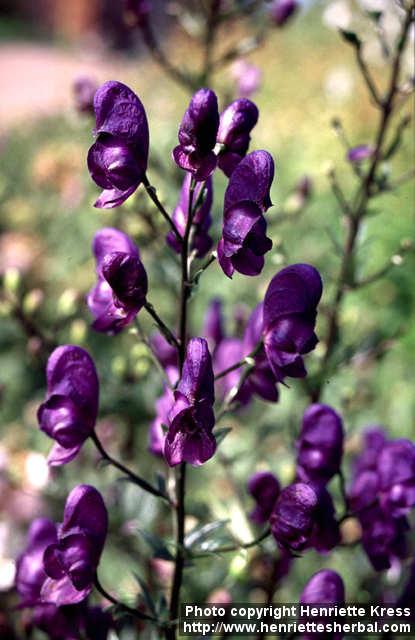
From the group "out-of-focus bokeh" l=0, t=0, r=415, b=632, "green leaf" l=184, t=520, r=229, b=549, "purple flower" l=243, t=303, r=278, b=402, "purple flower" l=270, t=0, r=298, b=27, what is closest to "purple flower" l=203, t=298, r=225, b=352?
"out-of-focus bokeh" l=0, t=0, r=415, b=632

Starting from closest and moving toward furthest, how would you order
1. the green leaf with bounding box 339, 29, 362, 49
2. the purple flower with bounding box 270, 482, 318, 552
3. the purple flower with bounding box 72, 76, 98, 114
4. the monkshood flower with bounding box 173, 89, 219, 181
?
the monkshood flower with bounding box 173, 89, 219, 181
the purple flower with bounding box 270, 482, 318, 552
the green leaf with bounding box 339, 29, 362, 49
the purple flower with bounding box 72, 76, 98, 114

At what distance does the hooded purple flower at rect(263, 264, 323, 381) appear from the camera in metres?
0.88

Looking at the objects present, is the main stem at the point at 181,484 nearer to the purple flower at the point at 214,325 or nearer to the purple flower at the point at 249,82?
the purple flower at the point at 214,325

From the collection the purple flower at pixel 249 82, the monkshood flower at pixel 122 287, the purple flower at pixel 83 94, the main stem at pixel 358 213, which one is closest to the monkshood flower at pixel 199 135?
the monkshood flower at pixel 122 287

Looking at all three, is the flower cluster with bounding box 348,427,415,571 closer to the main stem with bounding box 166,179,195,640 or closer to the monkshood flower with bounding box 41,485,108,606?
the main stem with bounding box 166,179,195,640

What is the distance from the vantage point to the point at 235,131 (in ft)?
2.94

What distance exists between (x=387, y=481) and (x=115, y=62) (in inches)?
544

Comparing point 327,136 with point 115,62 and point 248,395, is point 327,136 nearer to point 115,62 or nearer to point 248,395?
point 248,395

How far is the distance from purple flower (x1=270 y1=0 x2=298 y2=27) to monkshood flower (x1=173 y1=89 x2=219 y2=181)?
1200mm

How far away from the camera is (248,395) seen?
1.11 m

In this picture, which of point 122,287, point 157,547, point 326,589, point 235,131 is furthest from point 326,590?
point 235,131

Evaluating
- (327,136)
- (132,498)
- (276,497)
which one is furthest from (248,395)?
(327,136)

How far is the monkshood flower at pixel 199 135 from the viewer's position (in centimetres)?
78

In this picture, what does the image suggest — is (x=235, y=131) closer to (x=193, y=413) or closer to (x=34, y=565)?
(x=193, y=413)
